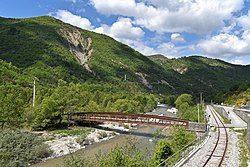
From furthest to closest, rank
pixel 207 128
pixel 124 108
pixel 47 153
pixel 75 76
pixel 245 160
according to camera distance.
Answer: pixel 75 76 < pixel 124 108 < pixel 207 128 < pixel 47 153 < pixel 245 160

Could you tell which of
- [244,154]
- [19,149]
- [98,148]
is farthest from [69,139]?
[244,154]

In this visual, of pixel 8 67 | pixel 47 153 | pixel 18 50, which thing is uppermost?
pixel 18 50

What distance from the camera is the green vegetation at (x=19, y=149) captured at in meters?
30.5

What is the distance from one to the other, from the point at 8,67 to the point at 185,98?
87.7 m

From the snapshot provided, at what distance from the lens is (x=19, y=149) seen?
1283 inches

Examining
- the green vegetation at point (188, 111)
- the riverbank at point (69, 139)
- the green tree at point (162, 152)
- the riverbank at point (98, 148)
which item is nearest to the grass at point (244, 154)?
the green tree at point (162, 152)

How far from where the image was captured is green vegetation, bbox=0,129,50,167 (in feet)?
100.0

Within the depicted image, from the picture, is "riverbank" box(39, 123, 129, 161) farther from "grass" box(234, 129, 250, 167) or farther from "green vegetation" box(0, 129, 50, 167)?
"grass" box(234, 129, 250, 167)

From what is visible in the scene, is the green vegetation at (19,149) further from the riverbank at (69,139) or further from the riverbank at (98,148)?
the riverbank at (69,139)

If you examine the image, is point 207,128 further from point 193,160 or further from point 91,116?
point 91,116

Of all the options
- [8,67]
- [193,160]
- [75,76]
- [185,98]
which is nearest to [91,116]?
[193,160]

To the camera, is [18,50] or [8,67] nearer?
[8,67]

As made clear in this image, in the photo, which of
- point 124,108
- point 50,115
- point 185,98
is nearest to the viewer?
point 50,115

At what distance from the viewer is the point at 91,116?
68000mm
